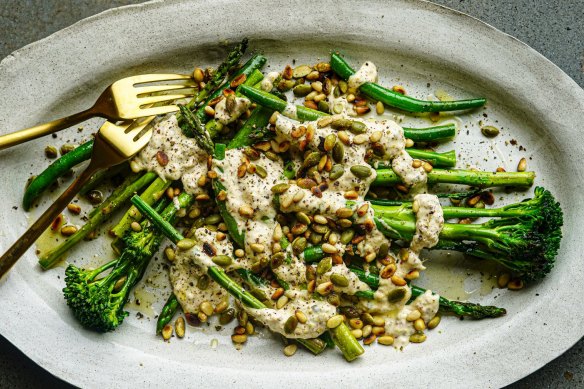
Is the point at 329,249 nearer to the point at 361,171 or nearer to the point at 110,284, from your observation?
the point at 361,171

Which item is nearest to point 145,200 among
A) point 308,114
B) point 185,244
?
point 185,244

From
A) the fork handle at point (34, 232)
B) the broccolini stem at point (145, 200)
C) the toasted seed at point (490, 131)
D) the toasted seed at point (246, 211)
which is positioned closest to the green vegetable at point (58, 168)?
the fork handle at point (34, 232)

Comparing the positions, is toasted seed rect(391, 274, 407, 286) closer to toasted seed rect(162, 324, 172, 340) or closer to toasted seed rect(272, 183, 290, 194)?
toasted seed rect(272, 183, 290, 194)

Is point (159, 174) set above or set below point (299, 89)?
below

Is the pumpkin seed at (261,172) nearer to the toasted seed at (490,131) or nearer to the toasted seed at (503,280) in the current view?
the toasted seed at (490,131)

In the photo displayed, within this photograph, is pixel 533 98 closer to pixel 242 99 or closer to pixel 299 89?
pixel 299 89

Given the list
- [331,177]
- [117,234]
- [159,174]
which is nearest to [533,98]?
[331,177]
